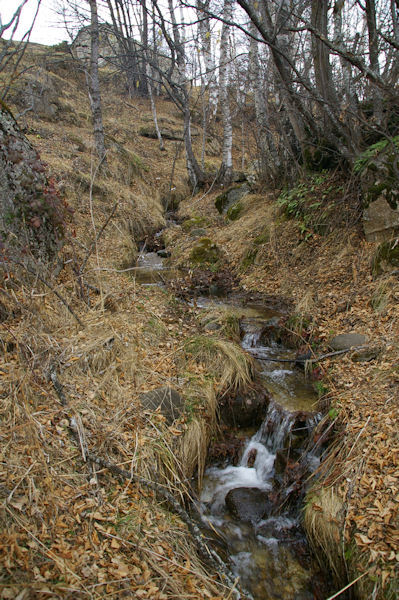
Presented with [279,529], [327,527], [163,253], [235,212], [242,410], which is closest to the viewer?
[327,527]

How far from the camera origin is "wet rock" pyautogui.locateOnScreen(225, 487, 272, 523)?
3123 mm

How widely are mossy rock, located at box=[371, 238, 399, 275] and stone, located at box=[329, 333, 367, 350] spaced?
3.93 ft

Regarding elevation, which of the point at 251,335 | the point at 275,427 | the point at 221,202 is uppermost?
the point at 221,202

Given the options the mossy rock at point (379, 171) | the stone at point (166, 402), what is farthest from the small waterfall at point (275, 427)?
the mossy rock at point (379, 171)

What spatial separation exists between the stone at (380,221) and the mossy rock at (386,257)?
0.71ft

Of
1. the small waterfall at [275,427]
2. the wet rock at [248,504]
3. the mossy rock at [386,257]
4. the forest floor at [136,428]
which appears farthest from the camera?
the mossy rock at [386,257]

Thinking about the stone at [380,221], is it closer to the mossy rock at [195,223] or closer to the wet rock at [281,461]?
the wet rock at [281,461]

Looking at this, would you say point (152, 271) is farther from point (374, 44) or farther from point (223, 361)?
point (374, 44)

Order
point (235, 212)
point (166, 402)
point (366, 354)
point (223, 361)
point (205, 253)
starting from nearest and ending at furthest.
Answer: point (166, 402) → point (366, 354) → point (223, 361) → point (205, 253) → point (235, 212)

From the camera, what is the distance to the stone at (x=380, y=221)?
4.98 meters

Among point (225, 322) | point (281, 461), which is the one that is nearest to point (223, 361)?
point (225, 322)

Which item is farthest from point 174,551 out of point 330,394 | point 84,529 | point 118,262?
point 118,262

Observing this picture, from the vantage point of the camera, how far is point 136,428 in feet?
10.2

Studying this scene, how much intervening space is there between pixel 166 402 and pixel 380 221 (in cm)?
407
